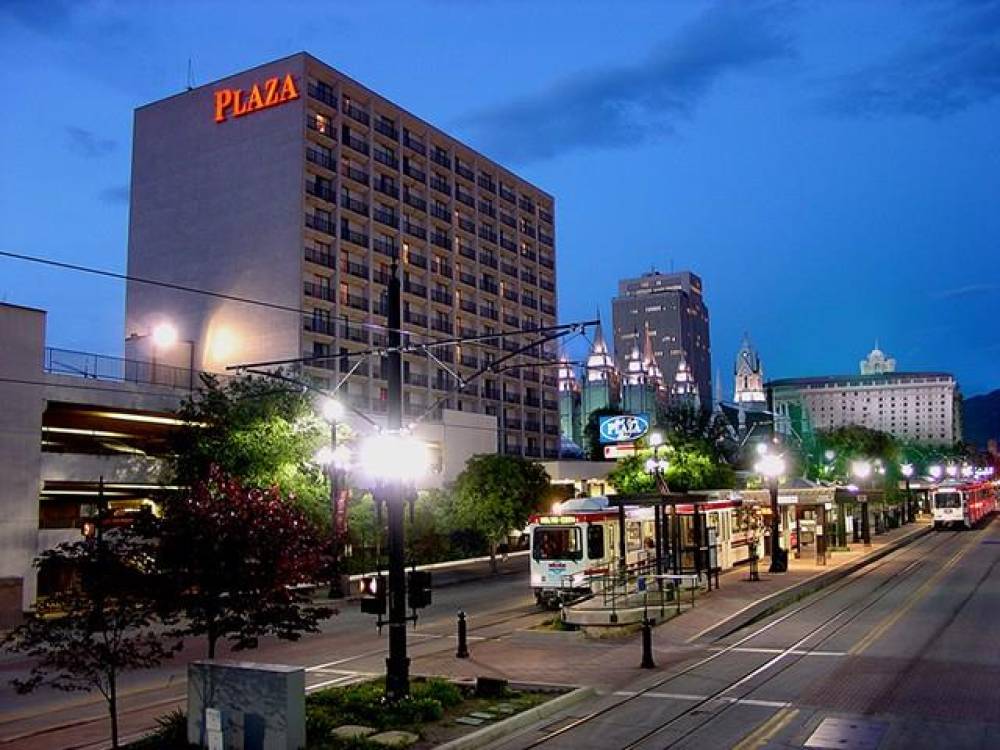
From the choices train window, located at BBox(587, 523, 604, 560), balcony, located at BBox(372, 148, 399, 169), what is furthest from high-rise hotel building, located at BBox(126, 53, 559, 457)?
train window, located at BBox(587, 523, 604, 560)

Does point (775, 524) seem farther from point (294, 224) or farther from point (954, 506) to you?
point (294, 224)

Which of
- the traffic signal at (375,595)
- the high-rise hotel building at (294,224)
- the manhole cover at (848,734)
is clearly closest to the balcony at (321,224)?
the high-rise hotel building at (294,224)

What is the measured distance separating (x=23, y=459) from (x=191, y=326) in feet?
156

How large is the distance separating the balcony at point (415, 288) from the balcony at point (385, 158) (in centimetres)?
1036

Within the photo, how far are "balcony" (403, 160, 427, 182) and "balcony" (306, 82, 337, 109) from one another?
11.0 m

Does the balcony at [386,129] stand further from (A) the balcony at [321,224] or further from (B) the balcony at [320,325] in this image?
(B) the balcony at [320,325]

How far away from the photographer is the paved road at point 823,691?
46.7 feet

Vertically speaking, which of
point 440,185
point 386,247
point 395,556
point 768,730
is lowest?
point 768,730

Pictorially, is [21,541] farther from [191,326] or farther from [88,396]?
[191,326]

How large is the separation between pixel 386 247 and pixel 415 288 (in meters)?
5.47

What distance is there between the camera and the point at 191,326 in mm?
79938

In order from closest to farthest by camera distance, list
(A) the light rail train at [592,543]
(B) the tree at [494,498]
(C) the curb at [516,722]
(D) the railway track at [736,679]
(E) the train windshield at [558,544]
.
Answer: (C) the curb at [516,722] < (D) the railway track at [736,679] < (A) the light rail train at [592,543] < (E) the train windshield at [558,544] < (B) the tree at [494,498]

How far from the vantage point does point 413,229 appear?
93.2 m

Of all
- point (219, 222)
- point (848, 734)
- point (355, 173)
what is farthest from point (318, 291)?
point (848, 734)
